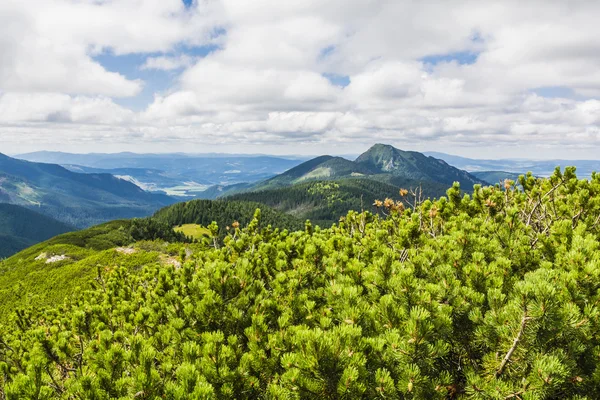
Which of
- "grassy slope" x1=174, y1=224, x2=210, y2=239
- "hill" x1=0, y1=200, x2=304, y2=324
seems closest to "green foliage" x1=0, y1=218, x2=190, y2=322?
"hill" x1=0, y1=200, x2=304, y2=324

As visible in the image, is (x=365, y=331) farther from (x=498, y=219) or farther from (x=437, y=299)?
(x=498, y=219)

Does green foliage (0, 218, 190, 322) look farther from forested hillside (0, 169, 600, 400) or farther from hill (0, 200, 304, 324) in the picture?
forested hillside (0, 169, 600, 400)

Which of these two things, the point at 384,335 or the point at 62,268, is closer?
the point at 384,335

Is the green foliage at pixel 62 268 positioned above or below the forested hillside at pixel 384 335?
below

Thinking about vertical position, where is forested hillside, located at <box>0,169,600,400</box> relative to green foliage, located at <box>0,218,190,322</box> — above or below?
above

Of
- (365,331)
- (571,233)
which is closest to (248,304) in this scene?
(365,331)

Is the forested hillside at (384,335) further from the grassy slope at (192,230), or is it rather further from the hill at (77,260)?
the grassy slope at (192,230)

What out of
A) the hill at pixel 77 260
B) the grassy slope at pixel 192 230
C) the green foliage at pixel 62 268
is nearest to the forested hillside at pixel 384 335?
the hill at pixel 77 260

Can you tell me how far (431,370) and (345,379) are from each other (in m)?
1.45

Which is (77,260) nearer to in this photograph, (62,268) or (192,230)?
(62,268)

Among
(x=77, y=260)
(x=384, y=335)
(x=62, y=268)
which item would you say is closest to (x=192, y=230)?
(x=77, y=260)

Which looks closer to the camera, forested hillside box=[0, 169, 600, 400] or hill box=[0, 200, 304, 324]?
forested hillside box=[0, 169, 600, 400]

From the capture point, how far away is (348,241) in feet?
23.6

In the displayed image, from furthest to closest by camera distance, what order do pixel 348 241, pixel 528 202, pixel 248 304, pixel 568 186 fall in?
pixel 528 202 < pixel 568 186 < pixel 348 241 < pixel 248 304
